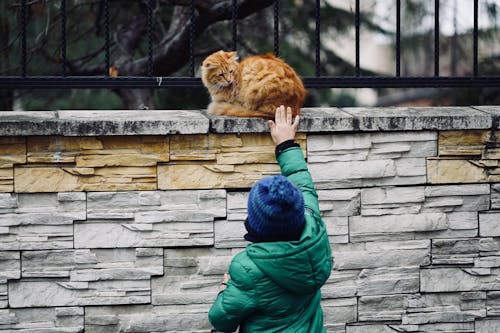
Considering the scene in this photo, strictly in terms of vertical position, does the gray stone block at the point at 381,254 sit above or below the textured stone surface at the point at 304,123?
below

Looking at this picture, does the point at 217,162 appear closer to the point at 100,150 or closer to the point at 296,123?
the point at 296,123

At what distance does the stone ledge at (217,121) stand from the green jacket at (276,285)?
0.90m

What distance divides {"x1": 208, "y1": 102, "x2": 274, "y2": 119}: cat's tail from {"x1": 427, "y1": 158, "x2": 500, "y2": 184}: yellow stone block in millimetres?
861

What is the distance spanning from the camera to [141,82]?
11.6 ft

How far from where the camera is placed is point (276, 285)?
2.50 metres

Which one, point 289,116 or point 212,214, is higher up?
point 289,116

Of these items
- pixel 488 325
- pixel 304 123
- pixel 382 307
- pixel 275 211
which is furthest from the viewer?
pixel 488 325

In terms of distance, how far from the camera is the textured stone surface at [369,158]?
3.48m

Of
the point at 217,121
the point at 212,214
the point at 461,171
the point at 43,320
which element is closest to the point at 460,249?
the point at 461,171

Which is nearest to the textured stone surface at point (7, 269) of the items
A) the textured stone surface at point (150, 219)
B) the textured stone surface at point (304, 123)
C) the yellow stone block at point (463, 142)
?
the textured stone surface at point (150, 219)

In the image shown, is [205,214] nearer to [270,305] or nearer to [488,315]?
[270,305]

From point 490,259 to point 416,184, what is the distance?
55 centimetres

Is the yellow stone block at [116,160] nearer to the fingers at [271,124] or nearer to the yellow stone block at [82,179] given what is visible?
the yellow stone block at [82,179]

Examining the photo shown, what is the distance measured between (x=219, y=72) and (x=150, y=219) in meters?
0.91
